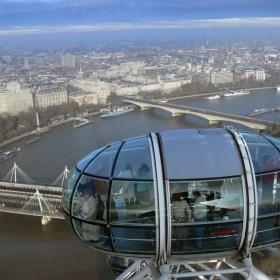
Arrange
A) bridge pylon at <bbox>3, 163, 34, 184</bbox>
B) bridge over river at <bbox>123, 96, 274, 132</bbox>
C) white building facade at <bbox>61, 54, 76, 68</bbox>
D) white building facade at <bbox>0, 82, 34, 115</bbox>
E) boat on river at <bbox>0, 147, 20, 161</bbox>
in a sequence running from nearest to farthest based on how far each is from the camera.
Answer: bridge pylon at <bbox>3, 163, 34, 184</bbox>, boat on river at <bbox>0, 147, 20, 161</bbox>, bridge over river at <bbox>123, 96, 274, 132</bbox>, white building facade at <bbox>0, 82, 34, 115</bbox>, white building facade at <bbox>61, 54, 76, 68</bbox>

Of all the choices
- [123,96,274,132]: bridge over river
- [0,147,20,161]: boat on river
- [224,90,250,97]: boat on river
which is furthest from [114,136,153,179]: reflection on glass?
[224,90,250,97]: boat on river

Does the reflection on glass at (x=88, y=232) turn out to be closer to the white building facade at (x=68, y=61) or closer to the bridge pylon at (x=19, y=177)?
the bridge pylon at (x=19, y=177)

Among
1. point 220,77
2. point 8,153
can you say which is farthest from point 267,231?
point 220,77

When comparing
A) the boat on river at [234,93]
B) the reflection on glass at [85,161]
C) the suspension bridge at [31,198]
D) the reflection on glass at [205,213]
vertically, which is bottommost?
the boat on river at [234,93]

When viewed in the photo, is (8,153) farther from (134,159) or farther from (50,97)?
(134,159)

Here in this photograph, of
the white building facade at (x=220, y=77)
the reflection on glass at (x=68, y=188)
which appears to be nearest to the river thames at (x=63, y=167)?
the reflection on glass at (x=68, y=188)

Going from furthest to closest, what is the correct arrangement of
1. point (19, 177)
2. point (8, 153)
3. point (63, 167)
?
1. point (8, 153)
2. point (63, 167)
3. point (19, 177)

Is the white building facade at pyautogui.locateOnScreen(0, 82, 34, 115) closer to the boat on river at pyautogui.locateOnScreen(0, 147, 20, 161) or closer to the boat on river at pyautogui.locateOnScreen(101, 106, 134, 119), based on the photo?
the boat on river at pyautogui.locateOnScreen(101, 106, 134, 119)
